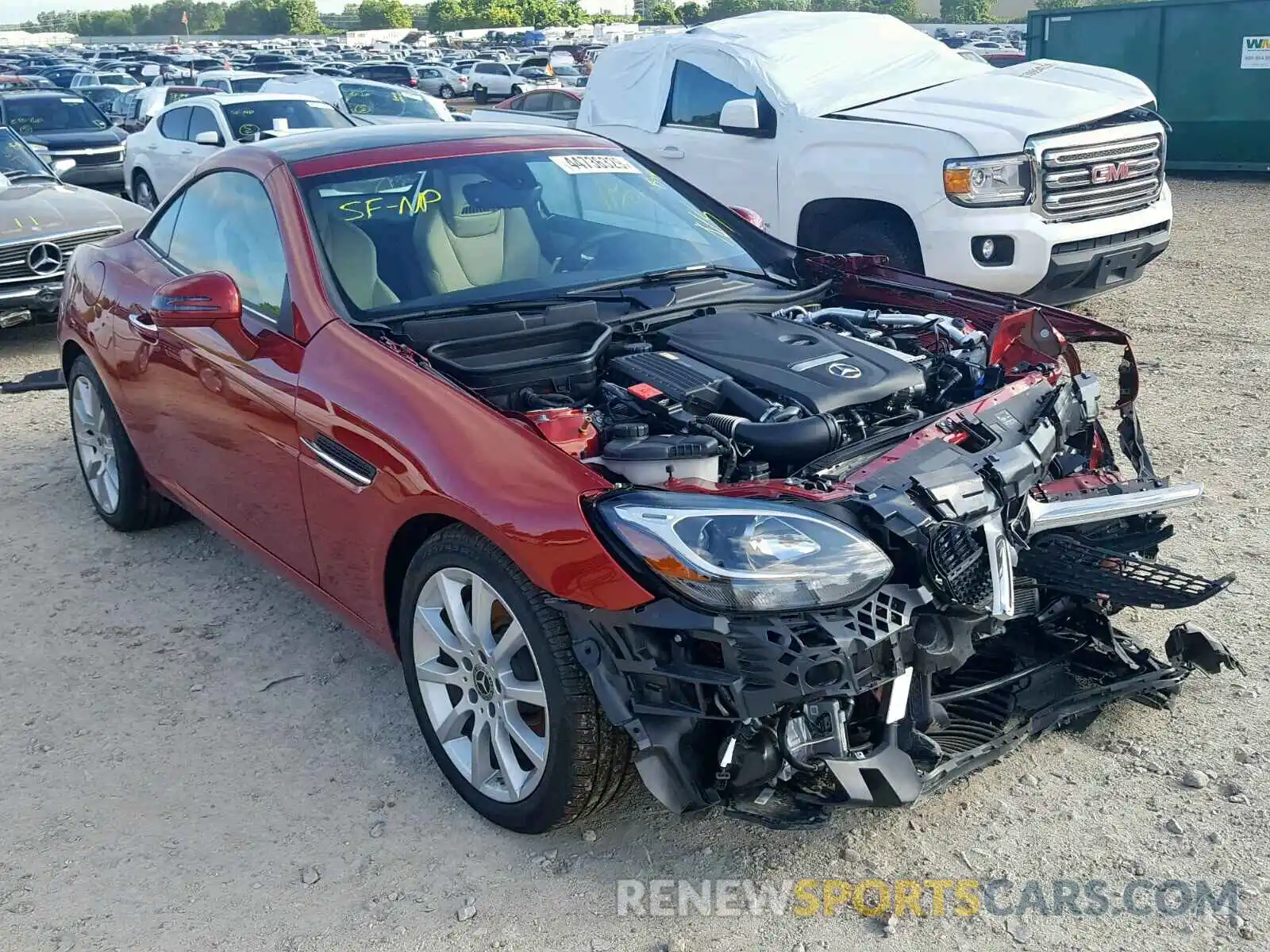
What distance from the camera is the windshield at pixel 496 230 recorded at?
148 inches

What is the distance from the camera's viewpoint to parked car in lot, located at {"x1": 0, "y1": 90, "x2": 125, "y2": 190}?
1492cm

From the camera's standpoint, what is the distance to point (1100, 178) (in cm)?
707

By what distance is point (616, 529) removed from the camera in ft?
8.73

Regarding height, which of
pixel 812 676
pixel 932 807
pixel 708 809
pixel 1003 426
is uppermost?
pixel 1003 426

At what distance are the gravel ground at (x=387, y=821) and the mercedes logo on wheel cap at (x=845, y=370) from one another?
115 centimetres

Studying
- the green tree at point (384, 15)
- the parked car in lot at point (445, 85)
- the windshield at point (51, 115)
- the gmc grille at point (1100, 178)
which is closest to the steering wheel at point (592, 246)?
the gmc grille at point (1100, 178)

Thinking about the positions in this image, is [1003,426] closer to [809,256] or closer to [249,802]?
[809,256]

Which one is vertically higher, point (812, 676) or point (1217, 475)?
point (812, 676)

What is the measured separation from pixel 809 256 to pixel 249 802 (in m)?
2.82

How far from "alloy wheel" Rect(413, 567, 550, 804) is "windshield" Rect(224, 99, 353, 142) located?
11.1 meters

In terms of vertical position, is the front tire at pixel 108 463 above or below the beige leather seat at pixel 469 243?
below

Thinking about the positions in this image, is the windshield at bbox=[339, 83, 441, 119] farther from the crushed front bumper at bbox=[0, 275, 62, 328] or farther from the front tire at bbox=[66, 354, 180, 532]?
the front tire at bbox=[66, 354, 180, 532]

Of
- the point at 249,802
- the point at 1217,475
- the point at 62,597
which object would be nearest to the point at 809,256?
the point at 1217,475

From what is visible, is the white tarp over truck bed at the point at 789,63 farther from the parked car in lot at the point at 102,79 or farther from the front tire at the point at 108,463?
the parked car in lot at the point at 102,79
